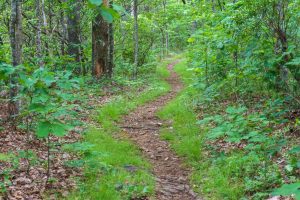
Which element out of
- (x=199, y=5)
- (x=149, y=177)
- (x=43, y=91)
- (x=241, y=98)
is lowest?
(x=149, y=177)

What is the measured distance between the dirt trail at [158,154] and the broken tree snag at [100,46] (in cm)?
415

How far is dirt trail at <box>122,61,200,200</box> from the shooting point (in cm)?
573

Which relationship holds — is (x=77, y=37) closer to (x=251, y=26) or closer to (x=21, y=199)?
(x=251, y=26)

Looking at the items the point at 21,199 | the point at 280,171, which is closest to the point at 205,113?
the point at 280,171

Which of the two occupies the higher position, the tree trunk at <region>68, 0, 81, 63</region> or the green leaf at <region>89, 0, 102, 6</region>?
the tree trunk at <region>68, 0, 81, 63</region>

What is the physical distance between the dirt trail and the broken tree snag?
13.6 ft

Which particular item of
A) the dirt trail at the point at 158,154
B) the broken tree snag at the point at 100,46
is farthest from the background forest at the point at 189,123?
the broken tree snag at the point at 100,46

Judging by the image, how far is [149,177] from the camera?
604 cm

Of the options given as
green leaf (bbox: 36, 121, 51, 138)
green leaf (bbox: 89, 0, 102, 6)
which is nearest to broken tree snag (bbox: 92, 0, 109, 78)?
green leaf (bbox: 36, 121, 51, 138)

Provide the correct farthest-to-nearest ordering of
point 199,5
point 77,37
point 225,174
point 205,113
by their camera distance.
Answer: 1. point 77,37
2. point 199,5
3. point 205,113
4. point 225,174

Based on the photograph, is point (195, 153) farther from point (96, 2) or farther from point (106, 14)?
point (96, 2)

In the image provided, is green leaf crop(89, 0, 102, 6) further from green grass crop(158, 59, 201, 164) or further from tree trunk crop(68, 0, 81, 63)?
tree trunk crop(68, 0, 81, 63)

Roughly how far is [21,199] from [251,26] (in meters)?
6.51

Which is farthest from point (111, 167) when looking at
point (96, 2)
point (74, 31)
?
point (74, 31)
